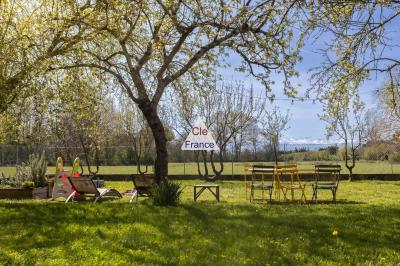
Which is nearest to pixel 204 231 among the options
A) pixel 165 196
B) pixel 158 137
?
pixel 165 196

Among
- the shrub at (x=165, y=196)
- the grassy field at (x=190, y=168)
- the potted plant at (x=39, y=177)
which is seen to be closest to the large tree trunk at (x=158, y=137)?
the shrub at (x=165, y=196)

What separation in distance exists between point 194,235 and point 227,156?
2603cm

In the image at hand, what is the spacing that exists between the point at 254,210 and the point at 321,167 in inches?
175

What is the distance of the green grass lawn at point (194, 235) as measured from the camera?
656 cm

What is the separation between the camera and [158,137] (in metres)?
12.5

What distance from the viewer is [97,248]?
692 centimetres

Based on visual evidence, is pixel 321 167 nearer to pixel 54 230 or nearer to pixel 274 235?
pixel 274 235

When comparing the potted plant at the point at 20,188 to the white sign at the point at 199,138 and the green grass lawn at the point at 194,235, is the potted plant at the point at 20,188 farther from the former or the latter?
the white sign at the point at 199,138

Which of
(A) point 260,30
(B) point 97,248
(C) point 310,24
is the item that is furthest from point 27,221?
(C) point 310,24

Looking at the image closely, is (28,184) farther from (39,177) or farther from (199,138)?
(199,138)

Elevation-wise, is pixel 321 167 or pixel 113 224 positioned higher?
pixel 321 167

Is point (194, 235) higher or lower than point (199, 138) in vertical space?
lower

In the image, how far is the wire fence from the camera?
3202 cm

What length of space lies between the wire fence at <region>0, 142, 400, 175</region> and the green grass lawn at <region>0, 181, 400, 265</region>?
21274 mm
